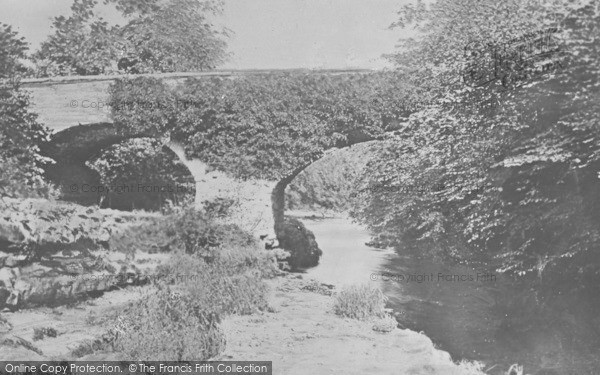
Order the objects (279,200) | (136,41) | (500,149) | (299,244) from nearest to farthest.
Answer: (500,149), (299,244), (136,41), (279,200)

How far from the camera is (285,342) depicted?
149 inches

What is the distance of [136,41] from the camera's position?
4.43 meters

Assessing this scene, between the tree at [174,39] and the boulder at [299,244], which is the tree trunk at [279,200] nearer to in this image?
the boulder at [299,244]

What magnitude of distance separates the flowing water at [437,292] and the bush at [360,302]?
0.07 metres

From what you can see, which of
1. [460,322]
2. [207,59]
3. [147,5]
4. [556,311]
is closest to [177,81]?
[207,59]

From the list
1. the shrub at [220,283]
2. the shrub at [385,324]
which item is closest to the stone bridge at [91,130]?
the shrub at [220,283]

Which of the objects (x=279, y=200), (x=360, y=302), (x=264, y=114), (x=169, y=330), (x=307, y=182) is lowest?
(x=169, y=330)

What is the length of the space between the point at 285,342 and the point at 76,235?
2.02 m

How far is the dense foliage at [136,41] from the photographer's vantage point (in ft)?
14.4

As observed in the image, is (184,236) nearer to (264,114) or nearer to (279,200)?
(279,200)

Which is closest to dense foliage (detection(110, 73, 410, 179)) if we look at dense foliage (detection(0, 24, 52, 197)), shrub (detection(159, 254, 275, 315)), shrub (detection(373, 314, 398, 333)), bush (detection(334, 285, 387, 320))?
dense foliage (detection(0, 24, 52, 197))

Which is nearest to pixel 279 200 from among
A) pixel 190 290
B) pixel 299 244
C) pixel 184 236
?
pixel 299 244

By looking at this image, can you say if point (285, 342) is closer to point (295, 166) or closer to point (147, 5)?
point (295, 166)

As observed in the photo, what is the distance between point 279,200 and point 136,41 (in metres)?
1.98
